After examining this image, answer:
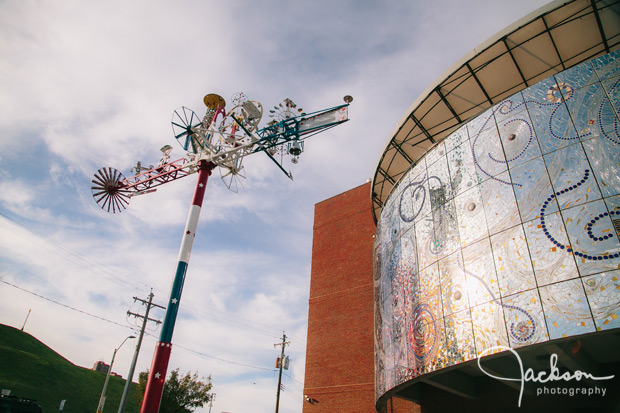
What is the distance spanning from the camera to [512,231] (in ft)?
31.7

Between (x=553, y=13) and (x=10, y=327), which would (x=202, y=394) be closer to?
(x=553, y=13)

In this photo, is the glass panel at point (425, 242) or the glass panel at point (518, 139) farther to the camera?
the glass panel at point (425, 242)

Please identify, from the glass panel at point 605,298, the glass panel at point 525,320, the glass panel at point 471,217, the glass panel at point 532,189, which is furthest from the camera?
the glass panel at point 471,217

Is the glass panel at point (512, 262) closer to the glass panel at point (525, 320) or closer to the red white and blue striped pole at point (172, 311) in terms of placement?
the glass panel at point (525, 320)

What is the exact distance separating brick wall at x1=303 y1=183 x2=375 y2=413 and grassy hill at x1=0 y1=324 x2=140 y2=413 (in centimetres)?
4238

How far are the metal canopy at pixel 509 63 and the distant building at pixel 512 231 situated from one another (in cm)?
6

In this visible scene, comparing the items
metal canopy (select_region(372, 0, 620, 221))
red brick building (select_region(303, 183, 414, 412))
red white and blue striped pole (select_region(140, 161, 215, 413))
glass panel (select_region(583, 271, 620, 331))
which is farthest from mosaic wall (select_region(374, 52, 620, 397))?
red brick building (select_region(303, 183, 414, 412))

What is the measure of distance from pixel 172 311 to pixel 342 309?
12.2 metres

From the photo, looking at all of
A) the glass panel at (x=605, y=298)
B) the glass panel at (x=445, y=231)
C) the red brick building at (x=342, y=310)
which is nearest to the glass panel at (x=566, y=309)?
the glass panel at (x=605, y=298)

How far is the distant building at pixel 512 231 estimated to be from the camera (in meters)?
8.42

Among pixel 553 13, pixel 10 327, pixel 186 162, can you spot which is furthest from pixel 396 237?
pixel 10 327

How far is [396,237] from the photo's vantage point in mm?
14625

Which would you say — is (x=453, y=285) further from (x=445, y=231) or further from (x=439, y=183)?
(x=439, y=183)

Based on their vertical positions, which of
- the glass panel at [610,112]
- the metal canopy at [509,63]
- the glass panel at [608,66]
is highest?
the metal canopy at [509,63]
